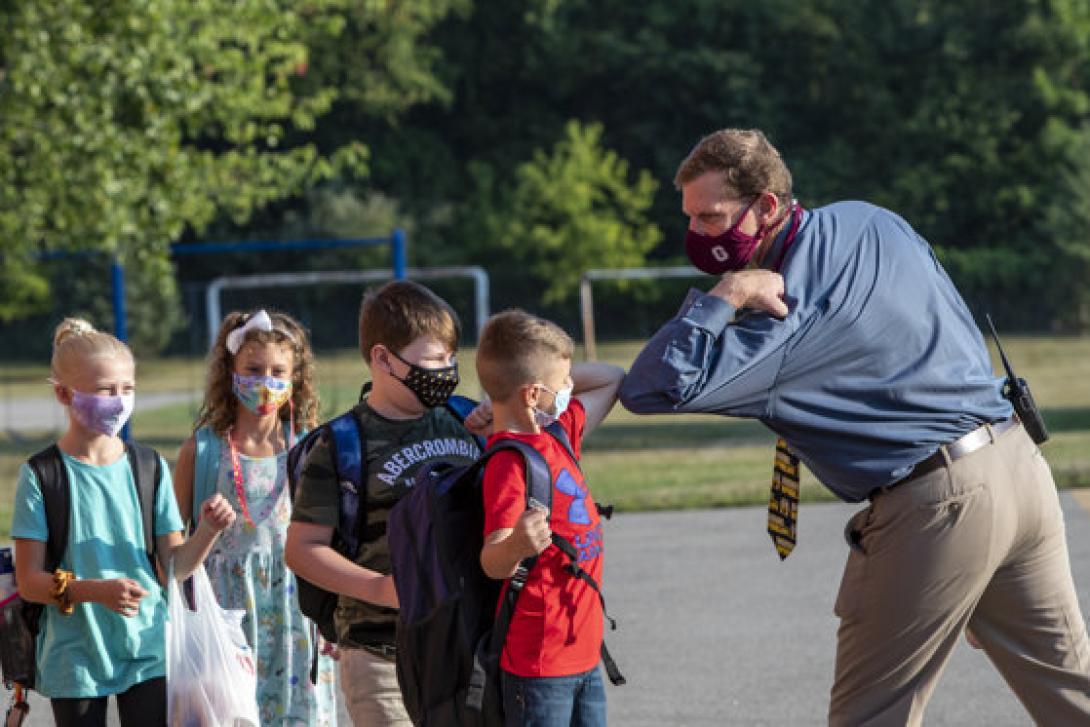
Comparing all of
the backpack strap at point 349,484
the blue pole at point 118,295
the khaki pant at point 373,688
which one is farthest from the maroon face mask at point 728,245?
the blue pole at point 118,295

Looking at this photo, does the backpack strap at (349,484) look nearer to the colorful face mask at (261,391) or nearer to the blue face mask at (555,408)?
the blue face mask at (555,408)

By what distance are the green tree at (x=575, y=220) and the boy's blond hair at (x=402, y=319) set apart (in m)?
44.5

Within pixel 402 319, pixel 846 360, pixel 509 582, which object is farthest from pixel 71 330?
pixel 846 360

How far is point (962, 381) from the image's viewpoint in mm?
4238

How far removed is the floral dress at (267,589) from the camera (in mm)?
5359

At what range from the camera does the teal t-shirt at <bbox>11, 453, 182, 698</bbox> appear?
4.79 metres

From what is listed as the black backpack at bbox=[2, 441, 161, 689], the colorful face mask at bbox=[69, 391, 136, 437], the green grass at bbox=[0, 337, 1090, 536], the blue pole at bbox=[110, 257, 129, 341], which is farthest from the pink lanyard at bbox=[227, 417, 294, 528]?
the blue pole at bbox=[110, 257, 129, 341]

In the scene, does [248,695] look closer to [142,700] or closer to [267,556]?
[142,700]

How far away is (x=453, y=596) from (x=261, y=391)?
1.75 meters

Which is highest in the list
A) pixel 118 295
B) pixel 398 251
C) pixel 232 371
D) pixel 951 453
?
Result: pixel 951 453

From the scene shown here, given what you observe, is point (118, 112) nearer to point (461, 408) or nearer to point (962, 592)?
point (461, 408)

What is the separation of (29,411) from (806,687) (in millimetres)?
26528

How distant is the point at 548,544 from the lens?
3695 mm

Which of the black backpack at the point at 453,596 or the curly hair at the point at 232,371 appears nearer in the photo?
the black backpack at the point at 453,596
